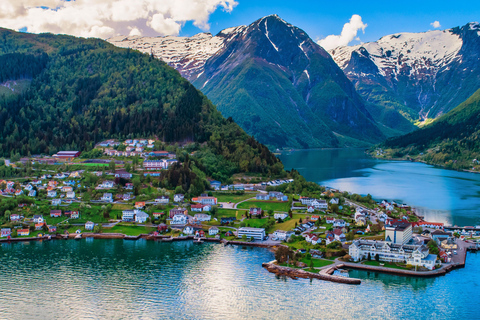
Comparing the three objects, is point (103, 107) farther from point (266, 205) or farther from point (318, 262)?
point (318, 262)

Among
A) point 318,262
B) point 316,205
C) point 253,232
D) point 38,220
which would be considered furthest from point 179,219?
point 318,262

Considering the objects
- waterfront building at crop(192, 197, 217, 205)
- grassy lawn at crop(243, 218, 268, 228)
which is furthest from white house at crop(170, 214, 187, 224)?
waterfront building at crop(192, 197, 217, 205)

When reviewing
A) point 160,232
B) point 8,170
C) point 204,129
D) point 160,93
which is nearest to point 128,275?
point 160,232

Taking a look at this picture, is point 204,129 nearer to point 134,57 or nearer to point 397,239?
point 134,57

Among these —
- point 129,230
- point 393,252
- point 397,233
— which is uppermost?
point 397,233

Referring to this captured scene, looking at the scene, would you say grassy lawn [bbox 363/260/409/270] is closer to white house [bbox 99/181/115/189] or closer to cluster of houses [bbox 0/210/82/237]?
cluster of houses [bbox 0/210/82/237]

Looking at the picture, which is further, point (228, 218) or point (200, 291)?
point (228, 218)
